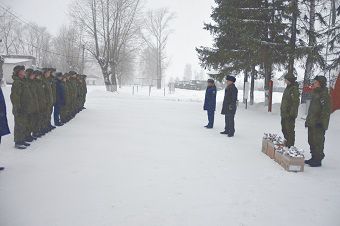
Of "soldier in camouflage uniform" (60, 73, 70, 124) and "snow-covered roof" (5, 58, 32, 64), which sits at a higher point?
"snow-covered roof" (5, 58, 32, 64)

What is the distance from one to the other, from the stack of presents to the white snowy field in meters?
0.18

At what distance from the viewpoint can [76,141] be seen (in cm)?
974

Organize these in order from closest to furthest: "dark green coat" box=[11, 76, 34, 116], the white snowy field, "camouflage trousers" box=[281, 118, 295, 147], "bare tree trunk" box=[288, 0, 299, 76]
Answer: the white snowy field
"dark green coat" box=[11, 76, 34, 116]
"camouflage trousers" box=[281, 118, 295, 147]
"bare tree trunk" box=[288, 0, 299, 76]

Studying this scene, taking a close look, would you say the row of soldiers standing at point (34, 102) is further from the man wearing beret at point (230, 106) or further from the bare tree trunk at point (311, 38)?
the bare tree trunk at point (311, 38)

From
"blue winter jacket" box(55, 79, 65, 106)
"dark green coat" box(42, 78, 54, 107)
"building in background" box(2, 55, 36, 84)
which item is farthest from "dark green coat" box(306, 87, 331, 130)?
"building in background" box(2, 55, 36, 84)

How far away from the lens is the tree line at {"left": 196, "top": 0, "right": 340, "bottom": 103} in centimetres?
1742

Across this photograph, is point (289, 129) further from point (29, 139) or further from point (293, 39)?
point (293, 39)

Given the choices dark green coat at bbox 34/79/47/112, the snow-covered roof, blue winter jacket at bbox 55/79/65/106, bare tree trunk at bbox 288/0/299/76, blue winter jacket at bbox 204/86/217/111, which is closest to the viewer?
dark green coat at bbox 34/79/47/112

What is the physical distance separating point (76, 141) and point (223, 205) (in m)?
5.56

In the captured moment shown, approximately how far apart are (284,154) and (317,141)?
0.85m

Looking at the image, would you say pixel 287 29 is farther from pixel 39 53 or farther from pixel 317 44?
pixel 39 53

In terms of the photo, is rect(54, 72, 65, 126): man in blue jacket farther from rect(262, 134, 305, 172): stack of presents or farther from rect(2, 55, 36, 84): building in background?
rect(2, 55, 36, 84): building in background

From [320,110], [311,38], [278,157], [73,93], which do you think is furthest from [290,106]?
[311,38]

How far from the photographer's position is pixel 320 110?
7.87 meters
